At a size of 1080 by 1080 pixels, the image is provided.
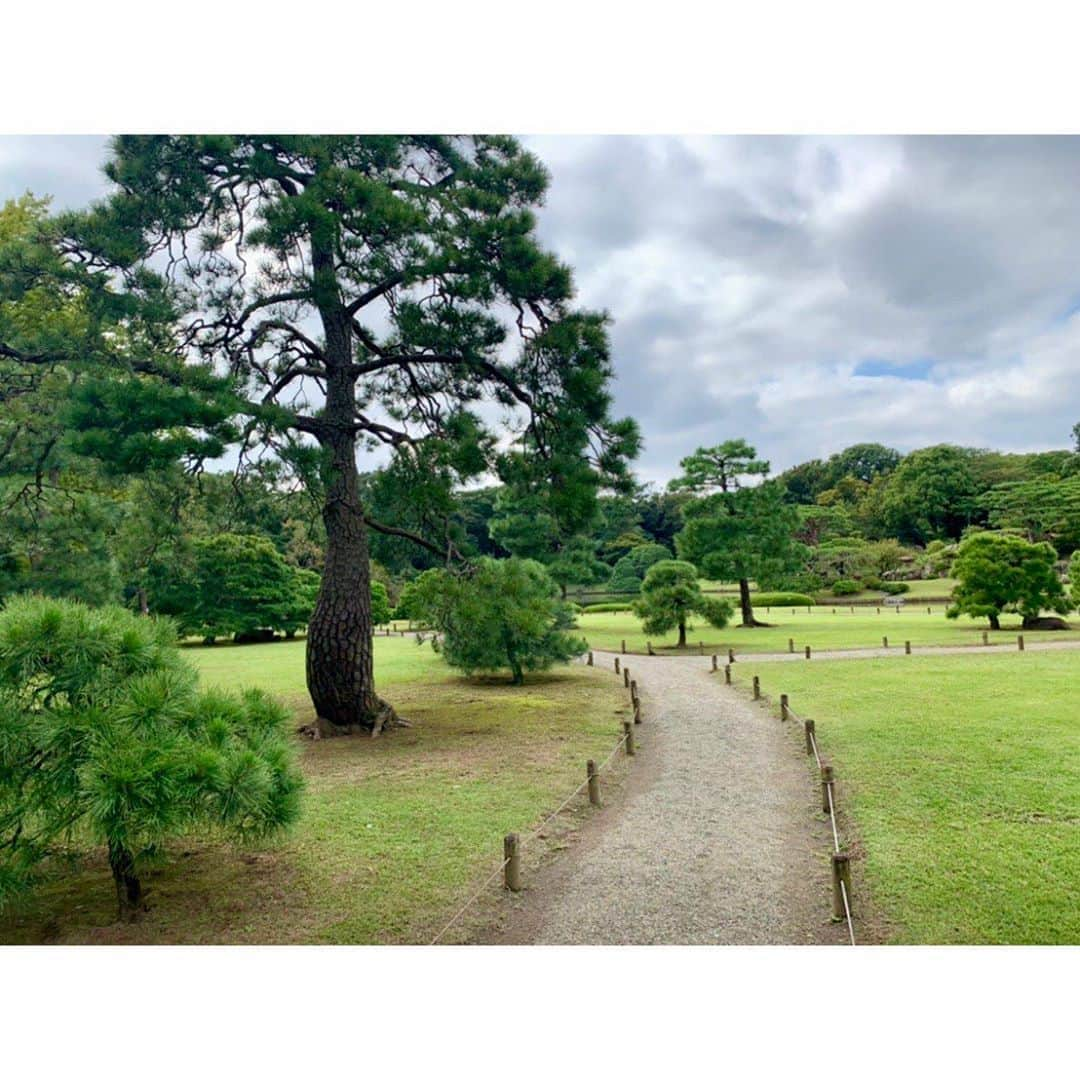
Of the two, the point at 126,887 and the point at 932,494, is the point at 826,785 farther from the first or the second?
the point at 932,494

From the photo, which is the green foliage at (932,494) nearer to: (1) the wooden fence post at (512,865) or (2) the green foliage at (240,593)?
(2) the green foliage at (240,593)

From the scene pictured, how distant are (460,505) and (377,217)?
2.18 meters

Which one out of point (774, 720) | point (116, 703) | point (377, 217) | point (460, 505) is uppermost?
point (377, 217)

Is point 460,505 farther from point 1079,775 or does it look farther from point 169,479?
point 1079,775

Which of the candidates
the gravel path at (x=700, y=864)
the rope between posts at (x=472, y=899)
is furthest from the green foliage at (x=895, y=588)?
the rope between posts at (x=472, y=899)

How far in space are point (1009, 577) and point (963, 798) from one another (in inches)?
436

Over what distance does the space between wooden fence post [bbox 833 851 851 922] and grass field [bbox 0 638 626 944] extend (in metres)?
1.35

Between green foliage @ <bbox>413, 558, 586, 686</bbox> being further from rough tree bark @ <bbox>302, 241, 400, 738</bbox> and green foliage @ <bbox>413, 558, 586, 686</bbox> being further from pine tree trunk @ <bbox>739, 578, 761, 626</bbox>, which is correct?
pine tree trunk @ <bbox>739, 578, 761, 626</bbox>

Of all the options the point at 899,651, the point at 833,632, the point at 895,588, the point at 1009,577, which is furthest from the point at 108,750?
the point at 895,588

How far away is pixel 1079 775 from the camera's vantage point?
4.16 meters

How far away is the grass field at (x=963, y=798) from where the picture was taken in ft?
8.50

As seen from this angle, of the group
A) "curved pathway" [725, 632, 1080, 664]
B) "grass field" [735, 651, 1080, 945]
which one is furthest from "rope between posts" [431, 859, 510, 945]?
"curved pathway" [725, 632, 1080, 664]

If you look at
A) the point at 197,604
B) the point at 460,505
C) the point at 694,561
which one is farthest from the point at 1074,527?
the point at 197,604

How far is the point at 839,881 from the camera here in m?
2.60
